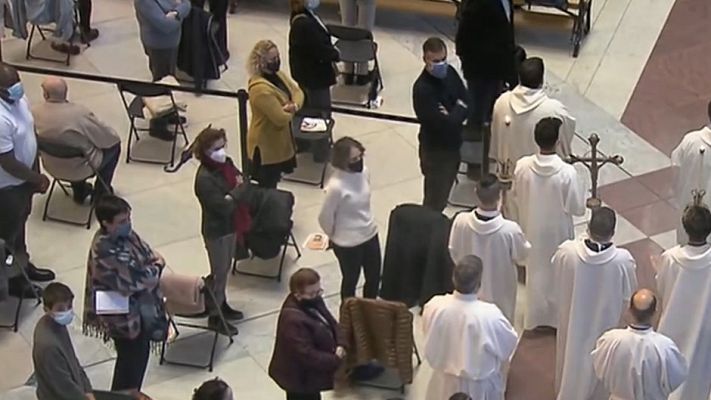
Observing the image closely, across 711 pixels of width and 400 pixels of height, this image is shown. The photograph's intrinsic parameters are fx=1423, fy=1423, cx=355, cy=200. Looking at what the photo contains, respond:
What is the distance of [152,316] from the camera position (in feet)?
27.0

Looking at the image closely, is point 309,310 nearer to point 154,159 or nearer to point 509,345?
point 509,345

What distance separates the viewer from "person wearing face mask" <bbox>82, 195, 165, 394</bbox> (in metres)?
7.99

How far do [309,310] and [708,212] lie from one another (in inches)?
90.6

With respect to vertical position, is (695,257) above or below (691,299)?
above

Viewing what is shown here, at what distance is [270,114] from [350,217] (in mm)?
1488

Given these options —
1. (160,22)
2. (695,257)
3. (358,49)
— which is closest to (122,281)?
(695,257)

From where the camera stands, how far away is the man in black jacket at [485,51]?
34.9ft

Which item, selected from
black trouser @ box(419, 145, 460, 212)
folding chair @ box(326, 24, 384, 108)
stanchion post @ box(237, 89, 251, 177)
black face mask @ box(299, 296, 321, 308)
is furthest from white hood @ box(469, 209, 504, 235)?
folding chair @ box(326, 24, 384, 108)

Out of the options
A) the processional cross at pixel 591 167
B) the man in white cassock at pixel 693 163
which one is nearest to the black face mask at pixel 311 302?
the processional cross at pixel 591 167

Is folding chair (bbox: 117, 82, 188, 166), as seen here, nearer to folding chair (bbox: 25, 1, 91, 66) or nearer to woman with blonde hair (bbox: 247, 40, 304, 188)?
woman with blonde hair (bbox: 247, 40, 304, 188)

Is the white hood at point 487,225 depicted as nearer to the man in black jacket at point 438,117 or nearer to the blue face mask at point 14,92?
the man in black jacket at point 438,117

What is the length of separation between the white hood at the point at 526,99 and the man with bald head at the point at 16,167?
3.21 m

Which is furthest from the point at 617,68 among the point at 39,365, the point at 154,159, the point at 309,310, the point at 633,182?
the point at 39,365

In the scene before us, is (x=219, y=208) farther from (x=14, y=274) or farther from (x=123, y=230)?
(x=14, y=274)
